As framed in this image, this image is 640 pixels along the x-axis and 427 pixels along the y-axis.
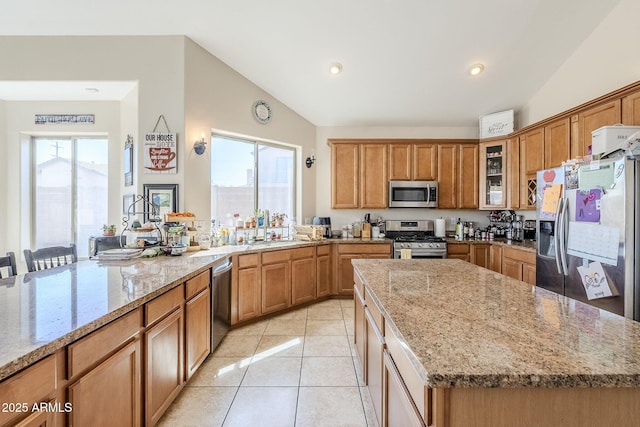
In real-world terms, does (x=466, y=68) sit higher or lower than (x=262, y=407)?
higher

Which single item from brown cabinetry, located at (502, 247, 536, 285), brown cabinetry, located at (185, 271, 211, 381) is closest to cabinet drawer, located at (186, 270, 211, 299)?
brown cabinetry, located at (185, 271, 211, 381)

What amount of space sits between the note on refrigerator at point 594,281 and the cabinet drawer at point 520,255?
1.07 metres

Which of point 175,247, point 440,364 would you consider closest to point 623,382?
point 440,364

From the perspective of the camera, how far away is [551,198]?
2643 millimetres

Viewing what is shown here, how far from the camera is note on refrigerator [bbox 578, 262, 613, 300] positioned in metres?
2.04

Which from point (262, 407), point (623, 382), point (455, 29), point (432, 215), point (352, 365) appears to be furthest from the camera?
point (432, 215)

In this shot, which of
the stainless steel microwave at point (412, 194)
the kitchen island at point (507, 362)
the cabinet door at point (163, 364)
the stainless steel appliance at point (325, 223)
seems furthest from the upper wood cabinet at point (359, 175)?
the kitchen island at point (507, 362)

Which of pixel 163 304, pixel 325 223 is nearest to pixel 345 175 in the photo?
pixel 325 223

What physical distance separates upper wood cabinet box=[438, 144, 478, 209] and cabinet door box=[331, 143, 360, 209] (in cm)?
132

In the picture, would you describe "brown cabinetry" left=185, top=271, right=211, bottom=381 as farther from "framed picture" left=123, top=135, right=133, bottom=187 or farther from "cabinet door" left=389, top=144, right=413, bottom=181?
"cabinet door" left=389, top=144, right=413, bottom=181

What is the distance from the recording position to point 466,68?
11.8ft

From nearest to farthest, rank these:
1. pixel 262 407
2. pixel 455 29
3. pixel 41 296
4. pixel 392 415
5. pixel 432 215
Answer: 1. pixel 392 415
2. pixel 41 296
3. pixel 262 407
4. pixel 455 29
5. pixel 432 215

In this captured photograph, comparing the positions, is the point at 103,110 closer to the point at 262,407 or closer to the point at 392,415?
the point at 262,407

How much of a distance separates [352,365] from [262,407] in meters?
0.83
